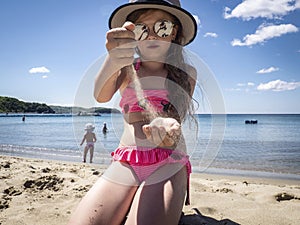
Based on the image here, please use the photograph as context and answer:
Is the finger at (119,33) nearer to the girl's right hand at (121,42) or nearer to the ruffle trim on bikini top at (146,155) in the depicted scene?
the girl's right hand at (121,42)

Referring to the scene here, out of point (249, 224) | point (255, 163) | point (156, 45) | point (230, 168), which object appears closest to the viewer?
point (156, 45)

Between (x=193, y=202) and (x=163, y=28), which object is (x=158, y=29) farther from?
(x=193, y=202)

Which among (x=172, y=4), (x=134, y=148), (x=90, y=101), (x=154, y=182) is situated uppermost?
(x=172, y=4)

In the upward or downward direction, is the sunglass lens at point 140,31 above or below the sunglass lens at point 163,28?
below

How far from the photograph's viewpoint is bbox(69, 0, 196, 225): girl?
171 cm

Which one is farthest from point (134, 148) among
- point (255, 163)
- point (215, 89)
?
point (255, 163)

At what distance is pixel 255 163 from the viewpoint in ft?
27.1

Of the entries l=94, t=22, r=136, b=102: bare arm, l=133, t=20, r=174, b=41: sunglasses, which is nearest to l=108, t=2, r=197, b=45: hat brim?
l=133, t=20, r=174, b=41: sunglasses

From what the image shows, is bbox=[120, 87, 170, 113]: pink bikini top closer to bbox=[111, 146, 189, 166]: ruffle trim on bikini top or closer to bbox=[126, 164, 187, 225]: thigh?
bbox=[111, 146, 189, 166]: ruffle trim on bikini top

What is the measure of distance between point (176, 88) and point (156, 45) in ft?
1.19

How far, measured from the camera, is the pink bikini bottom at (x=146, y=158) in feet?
6.27

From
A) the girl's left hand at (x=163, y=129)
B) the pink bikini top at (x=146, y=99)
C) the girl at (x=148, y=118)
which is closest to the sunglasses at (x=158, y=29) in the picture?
the girl at (x=148, y=118)

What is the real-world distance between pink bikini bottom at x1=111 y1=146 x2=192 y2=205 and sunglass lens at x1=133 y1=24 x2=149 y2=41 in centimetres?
76

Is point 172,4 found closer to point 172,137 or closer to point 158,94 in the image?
point 158,94
